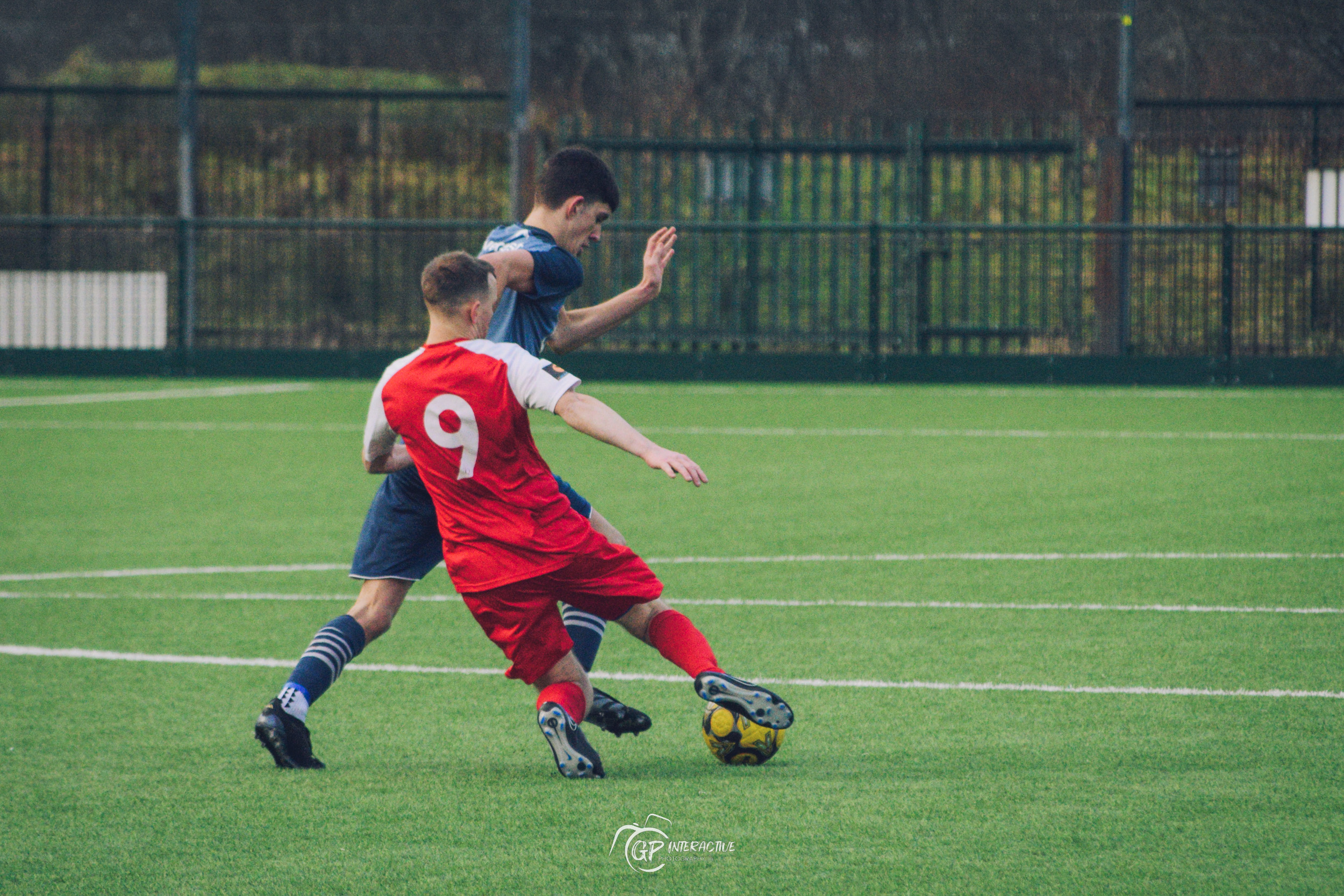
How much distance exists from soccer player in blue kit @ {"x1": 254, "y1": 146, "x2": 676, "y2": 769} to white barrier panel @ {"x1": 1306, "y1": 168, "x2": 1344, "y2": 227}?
618 inches

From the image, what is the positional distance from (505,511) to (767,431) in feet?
30.6

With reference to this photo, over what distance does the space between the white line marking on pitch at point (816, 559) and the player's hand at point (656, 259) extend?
2706 mm

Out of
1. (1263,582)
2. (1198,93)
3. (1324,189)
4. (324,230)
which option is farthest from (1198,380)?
(1263,582)

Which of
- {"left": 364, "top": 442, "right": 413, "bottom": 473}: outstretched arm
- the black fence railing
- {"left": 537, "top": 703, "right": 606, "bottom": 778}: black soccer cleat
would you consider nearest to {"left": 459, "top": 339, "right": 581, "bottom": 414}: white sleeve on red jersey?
{"left": 364, "top": 442, "right": 413, "bottom": 473}: outstretched arm

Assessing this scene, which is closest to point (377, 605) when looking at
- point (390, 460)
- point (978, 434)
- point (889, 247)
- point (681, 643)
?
point (390, 460)

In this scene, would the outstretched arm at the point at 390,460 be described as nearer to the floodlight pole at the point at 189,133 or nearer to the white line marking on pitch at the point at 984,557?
the white line marking on pitch at the point at 984,557

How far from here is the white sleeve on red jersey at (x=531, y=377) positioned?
165 inches

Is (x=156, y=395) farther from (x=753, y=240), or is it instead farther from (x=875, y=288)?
(x=875, y=288)

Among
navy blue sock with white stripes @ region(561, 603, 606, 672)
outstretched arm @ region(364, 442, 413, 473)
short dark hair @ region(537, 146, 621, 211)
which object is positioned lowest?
navy blue sock with white stripes @ region(561, 603, 606, 672)

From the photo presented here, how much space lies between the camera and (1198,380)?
56.9 feet

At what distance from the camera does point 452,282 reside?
439 cm

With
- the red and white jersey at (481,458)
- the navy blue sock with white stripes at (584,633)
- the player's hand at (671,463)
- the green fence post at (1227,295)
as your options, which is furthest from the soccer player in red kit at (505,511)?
the green fence post at (1227,295)

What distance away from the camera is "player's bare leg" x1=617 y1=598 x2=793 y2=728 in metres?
4.38

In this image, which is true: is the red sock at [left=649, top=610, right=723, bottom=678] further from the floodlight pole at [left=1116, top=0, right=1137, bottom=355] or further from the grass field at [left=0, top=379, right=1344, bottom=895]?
the floodlight pole at [left=1116, top=0, right=1137, bottom=355]
